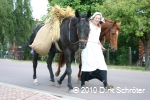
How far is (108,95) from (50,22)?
3.04 m

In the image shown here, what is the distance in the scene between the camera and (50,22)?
8180 mm

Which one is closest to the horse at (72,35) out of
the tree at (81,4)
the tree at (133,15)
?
the tree at (133,15)

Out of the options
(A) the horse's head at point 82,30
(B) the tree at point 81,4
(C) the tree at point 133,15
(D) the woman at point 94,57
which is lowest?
(D) the woman at point 94,57

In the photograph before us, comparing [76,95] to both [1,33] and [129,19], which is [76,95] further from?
[1,33]

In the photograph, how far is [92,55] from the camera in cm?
733

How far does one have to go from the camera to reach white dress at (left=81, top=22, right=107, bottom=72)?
7.30 meters

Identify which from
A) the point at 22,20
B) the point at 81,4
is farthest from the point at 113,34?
the point at 22,20

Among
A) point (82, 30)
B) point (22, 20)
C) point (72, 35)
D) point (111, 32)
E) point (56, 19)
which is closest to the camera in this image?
point (82, 30)

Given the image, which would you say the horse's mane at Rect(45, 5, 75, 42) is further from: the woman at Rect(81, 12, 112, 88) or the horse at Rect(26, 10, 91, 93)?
the woman at Rect(81, 12, 112, 88)

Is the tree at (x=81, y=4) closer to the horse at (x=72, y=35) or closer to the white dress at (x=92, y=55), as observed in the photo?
the horse at (x=72, y=35)

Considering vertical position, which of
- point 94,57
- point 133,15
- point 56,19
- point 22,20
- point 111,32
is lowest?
point 94,57

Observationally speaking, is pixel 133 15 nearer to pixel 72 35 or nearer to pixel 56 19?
pixel 56 19

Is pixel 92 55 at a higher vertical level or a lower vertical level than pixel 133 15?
lower

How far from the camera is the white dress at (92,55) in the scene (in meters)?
7.30
